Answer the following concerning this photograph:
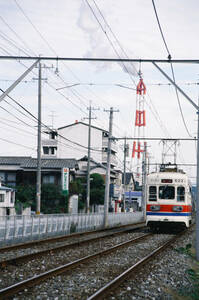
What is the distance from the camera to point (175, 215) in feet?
86.1

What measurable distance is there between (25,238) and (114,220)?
19241mm

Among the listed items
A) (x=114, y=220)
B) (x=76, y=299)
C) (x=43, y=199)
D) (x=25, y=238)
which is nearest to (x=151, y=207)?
(x=25, y=238)

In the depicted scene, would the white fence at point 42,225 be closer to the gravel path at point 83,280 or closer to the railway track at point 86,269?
the railway track at point 86,269

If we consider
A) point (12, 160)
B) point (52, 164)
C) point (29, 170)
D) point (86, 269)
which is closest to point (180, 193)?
point (86, 269)

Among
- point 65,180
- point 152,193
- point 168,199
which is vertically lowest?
point 168,199

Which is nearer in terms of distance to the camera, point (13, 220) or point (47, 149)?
point (13, 220)

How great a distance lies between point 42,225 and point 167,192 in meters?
7.71

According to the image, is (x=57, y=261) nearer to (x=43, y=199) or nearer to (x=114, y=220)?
(x=114, y=220)

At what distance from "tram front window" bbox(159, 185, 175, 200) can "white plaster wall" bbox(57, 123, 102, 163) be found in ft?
186

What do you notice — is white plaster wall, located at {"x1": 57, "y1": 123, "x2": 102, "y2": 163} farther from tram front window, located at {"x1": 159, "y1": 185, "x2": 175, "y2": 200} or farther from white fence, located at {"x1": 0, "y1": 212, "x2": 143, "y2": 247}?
tram front window, located at {"x1": 159, "y1": 185, "x2": 175, "y2": 200}

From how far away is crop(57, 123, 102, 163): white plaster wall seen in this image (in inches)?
3310

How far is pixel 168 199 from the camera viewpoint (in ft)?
87.5

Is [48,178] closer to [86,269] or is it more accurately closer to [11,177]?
[11,177]

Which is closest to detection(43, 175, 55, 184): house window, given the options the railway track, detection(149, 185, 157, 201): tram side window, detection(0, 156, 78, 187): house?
A: detection(0, 156, 78, 187): house
